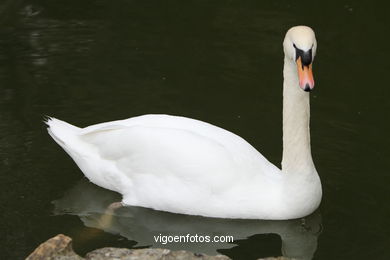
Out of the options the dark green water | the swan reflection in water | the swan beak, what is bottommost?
the swan reflection in water

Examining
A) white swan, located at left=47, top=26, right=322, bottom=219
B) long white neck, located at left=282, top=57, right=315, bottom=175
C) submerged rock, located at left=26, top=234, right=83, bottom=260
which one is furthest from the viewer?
white swan, located at left=47, top=26, right=322, bottom=219

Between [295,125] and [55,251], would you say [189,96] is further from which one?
[55,251]

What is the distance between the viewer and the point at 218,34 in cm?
1084

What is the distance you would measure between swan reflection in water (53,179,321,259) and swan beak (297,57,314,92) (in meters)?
1.27

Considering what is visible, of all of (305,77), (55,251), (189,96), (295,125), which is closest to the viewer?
(55,251)

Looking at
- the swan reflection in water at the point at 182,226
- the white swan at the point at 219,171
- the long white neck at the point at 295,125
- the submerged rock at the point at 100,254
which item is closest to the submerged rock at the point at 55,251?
the submerged rock at the point at 100,254

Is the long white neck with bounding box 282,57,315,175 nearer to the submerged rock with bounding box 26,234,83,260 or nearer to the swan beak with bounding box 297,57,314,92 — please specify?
the swan beak with bounding box 297,57,314,92

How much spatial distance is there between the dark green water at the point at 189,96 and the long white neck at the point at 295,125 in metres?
0.47

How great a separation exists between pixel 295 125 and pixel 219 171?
0.69 metres

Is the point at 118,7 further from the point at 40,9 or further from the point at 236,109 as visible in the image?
the point at 236,109

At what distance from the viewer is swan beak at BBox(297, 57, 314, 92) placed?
6.36 meters

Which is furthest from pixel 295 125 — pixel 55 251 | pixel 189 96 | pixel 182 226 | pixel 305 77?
pixel 189 96

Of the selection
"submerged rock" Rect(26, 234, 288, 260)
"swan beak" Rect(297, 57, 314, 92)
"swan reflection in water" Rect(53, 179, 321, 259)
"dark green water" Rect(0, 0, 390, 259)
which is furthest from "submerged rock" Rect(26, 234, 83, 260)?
"swan beak" Rect(297, 57, 314, 92)

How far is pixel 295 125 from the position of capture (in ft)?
22.9
